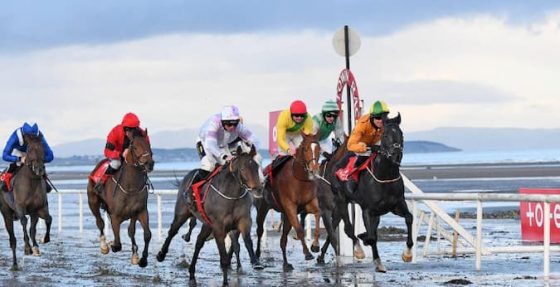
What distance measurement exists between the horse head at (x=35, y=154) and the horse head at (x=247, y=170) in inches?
177

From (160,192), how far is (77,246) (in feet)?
6.23

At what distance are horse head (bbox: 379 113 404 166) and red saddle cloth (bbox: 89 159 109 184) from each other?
4.89 m

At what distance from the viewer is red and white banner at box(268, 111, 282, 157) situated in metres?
20.6

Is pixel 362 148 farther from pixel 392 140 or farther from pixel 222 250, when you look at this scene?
pixel 222 250

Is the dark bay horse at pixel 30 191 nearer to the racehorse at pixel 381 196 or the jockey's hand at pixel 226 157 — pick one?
the jockey's hand at pixel 226 157

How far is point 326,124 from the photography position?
17.3 meters

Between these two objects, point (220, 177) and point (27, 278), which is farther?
point (27, 278)

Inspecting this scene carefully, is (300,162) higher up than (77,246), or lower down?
higher up


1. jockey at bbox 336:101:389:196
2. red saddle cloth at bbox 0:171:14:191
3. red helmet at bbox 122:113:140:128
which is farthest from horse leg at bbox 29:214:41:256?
jockey at bbox 336:101:389:196

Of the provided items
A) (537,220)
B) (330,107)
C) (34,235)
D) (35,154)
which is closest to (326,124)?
(330,107)

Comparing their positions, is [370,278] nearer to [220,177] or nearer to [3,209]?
[220,177]

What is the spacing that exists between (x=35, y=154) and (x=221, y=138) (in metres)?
3.66

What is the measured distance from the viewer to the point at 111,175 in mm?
17531

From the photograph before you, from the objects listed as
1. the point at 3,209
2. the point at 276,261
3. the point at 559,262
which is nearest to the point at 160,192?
the point at 3,209
